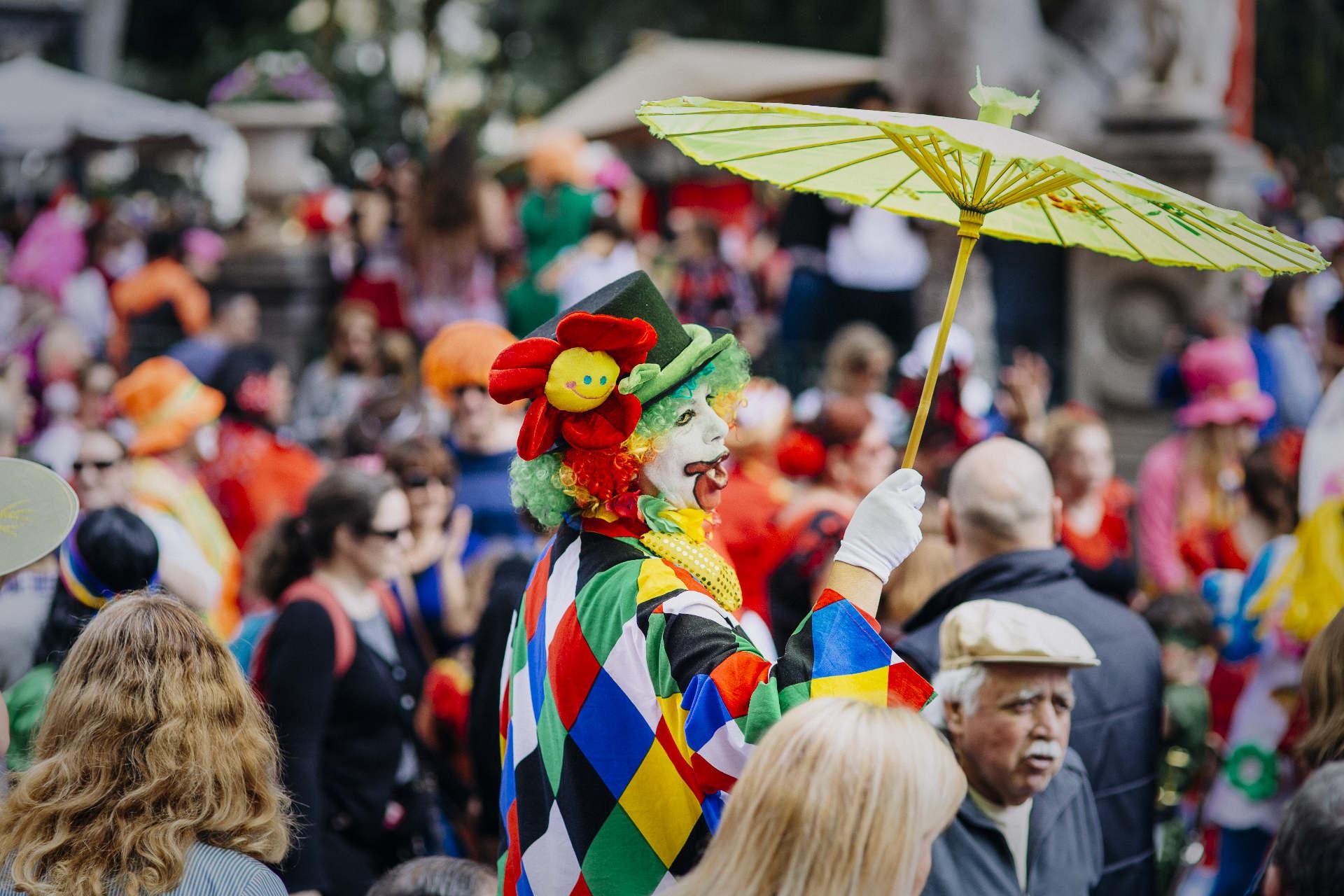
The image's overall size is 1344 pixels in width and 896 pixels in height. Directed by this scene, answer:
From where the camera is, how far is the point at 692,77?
12062 mm

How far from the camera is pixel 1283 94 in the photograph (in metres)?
16.5

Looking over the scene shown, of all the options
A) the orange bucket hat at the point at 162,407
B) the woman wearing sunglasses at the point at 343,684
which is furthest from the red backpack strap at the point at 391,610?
the orange bucket hat at the point at 162,407

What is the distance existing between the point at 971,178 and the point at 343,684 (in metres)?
2.20

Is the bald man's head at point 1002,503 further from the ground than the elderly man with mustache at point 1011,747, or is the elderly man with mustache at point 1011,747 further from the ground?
the bald man's head at point 1002,503

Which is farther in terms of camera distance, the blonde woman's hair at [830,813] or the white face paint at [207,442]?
the white face paint at [207,442]

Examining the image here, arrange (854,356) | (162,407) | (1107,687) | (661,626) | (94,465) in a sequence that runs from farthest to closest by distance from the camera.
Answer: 1. (854,356)
2. (162,407)
3. (94,465)
4. (1107,687)
5. (661,626)

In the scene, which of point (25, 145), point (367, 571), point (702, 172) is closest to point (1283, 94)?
point (702, 172)

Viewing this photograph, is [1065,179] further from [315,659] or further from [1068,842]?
[315,659]

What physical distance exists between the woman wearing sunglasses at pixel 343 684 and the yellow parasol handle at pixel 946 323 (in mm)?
Answer: 1787

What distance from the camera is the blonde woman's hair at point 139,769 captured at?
7.80 feet

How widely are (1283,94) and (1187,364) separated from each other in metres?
11.2

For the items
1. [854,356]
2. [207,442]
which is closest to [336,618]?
[207,442]

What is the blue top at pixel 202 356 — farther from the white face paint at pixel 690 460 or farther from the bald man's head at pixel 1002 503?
the white face paint at pixel 690 460

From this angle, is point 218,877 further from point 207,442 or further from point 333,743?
point 207,442
